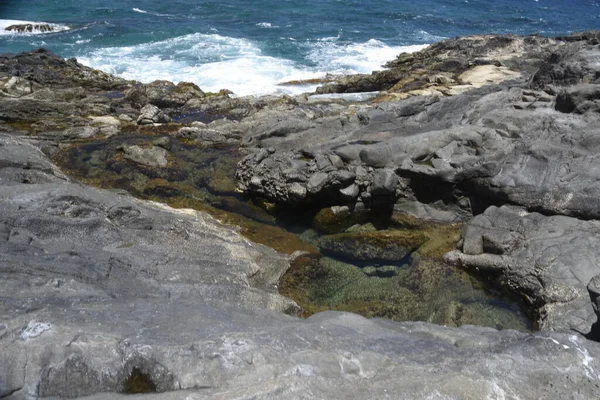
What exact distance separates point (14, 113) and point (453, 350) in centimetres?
2202

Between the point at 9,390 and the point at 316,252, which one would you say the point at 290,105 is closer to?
the point at 316,252

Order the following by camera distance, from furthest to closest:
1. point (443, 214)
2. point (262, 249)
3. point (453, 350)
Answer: point (443, 214)
point (262, 249)
point (453, 350)

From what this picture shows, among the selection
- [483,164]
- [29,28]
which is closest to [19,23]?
[29,28]

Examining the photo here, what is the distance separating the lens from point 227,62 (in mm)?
37656

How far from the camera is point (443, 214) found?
1489 centimetres

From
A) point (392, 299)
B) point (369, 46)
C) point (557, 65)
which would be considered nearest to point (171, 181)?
point (392, 299)

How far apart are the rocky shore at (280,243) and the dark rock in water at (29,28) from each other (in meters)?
23.1

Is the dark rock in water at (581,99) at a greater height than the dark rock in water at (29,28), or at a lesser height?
greater

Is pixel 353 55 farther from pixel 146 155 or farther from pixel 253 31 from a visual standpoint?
pixel 146 155

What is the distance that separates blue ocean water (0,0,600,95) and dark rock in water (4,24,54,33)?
128 cm

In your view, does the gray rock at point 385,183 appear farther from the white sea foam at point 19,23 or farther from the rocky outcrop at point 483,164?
the white sea foam at point 19,23

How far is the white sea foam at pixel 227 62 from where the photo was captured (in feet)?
111

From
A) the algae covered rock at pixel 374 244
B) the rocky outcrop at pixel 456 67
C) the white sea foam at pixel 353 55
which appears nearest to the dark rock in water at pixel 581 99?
the algae covered rock at pixel 374 244

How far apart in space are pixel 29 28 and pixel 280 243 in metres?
43.7
